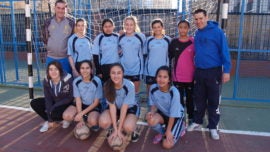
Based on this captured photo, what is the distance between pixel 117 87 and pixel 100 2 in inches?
144

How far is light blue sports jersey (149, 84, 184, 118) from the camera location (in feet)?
11.9

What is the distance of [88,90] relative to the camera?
13.0ft

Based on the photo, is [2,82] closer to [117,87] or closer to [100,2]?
[100,2]

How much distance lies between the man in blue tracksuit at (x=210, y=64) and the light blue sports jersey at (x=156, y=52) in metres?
0.51

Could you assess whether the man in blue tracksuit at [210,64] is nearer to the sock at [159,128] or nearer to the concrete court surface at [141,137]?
the concrete court surface at [141,137]

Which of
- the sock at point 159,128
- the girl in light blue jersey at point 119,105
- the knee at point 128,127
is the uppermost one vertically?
the girl in light blue jersey at point 119,105

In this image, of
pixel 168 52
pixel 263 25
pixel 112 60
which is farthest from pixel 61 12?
pixel 263 25

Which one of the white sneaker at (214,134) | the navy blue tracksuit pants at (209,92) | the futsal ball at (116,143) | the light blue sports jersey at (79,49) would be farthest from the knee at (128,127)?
the light blue sports jersey at (79,49)

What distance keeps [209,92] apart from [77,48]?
2197 mm

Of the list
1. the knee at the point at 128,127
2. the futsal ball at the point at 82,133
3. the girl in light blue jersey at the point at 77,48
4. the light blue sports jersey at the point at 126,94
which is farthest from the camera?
the girl in light blue jersey at the point at 77,48

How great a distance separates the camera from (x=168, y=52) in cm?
422

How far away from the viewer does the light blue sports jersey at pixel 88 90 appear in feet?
12.9

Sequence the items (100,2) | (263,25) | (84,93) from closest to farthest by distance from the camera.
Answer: (84,93), (100,2), (263,25)

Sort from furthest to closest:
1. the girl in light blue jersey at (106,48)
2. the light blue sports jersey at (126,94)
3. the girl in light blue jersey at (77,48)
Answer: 1. the girl in light blue jersey at (77,48)
2. the girl in light blue jersey at (106,48)
3. the light blue sports jersey at (126,94)
